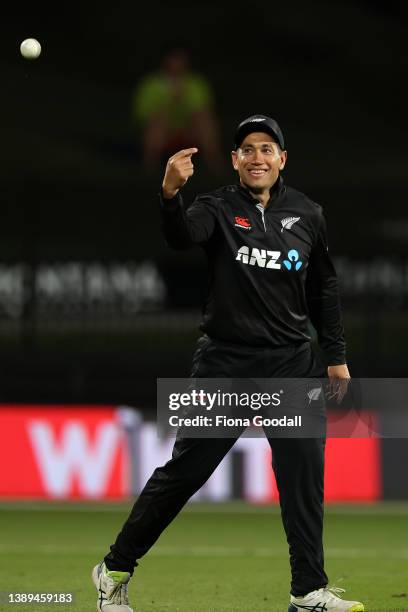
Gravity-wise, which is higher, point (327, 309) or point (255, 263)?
point (255, 263)

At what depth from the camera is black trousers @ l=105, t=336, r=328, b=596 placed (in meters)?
5.89

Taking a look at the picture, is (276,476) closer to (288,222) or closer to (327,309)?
(327,309)

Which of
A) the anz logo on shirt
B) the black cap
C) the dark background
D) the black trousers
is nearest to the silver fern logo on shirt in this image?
the anz logo on shirt

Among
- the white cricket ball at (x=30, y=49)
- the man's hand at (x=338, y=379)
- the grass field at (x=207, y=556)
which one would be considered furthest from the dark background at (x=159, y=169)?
the man's hand at (x=338, y=379)

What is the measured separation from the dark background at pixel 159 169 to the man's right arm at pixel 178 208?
26.7 ft

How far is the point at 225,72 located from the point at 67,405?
31.9 feet

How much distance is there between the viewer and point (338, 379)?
6.29 m

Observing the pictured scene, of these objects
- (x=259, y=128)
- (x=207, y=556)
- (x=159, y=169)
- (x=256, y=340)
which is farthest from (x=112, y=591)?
(x=159, y=169)

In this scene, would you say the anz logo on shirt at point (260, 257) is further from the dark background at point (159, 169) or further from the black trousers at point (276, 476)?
the dark background at point (159, 169)

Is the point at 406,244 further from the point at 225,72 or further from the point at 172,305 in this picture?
the point at 225,72

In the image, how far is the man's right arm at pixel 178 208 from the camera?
5621 millimetres

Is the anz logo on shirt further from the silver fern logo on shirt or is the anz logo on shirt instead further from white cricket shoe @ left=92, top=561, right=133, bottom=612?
white cricket shoe @ left=92, top=561, right=133, bottom=612

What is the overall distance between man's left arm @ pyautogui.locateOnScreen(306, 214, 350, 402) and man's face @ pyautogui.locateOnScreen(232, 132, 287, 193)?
0.32 meters

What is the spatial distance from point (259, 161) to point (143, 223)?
9.08 m
